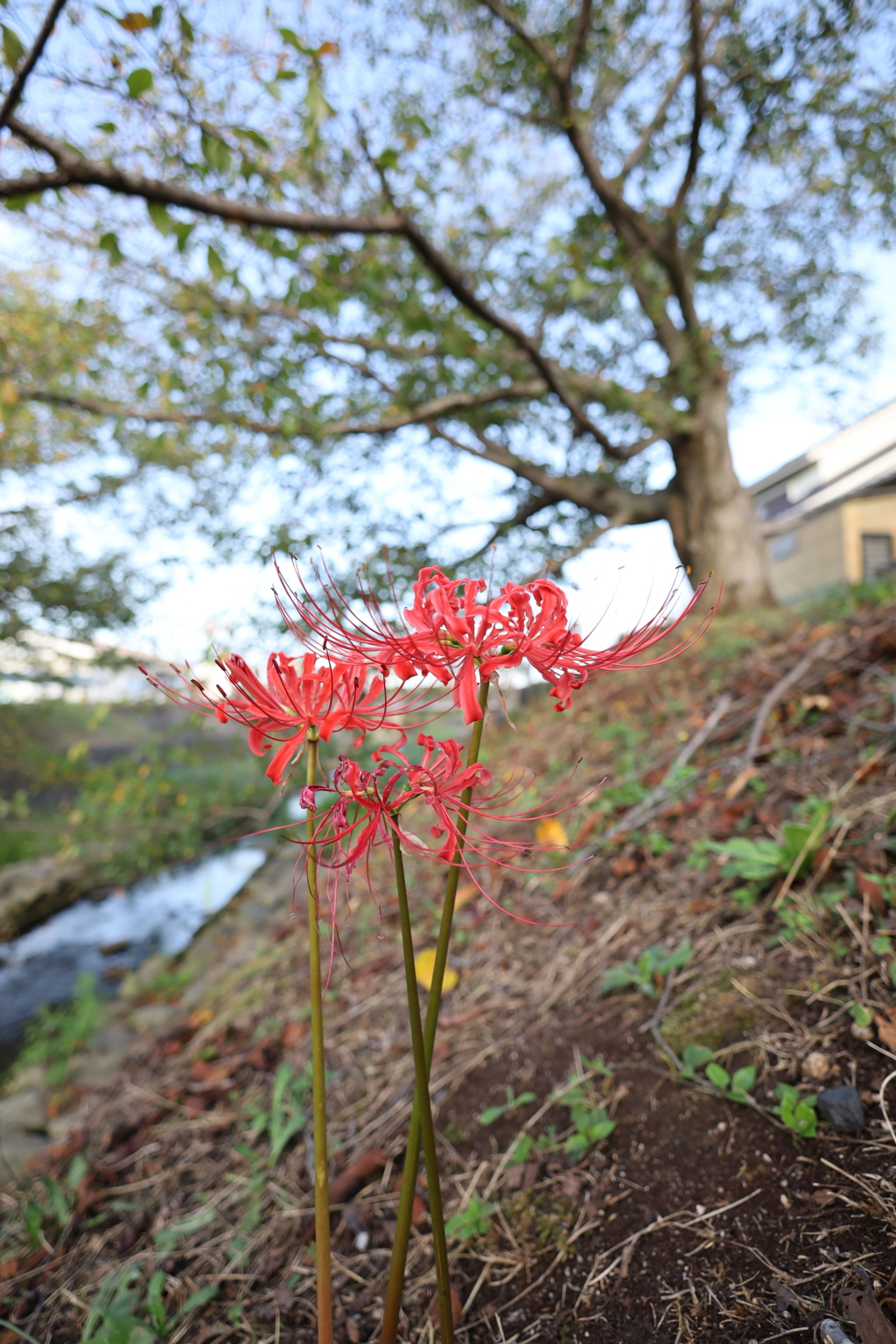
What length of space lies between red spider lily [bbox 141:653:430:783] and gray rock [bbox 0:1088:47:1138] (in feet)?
10.6

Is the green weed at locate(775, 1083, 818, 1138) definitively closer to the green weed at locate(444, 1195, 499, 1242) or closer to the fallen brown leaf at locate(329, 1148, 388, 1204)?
the green weed at locate(444, 1195, 499, 1242)

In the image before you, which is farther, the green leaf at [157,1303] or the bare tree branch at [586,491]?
the bare tree branch at [586,491]

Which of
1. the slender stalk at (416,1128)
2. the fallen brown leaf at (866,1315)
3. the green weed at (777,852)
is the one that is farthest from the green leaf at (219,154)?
the fallen brown leaf at (866,1315)

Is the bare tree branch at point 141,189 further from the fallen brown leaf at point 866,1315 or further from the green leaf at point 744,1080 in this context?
the fallen brown leaf at point 866,1315

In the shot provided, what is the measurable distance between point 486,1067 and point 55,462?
608cm

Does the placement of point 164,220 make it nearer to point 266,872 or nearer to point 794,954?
point 794,954

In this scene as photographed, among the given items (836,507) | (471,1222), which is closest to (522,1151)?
(471,1222)

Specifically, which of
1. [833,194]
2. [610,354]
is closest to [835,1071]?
[610,354]

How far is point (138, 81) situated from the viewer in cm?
192

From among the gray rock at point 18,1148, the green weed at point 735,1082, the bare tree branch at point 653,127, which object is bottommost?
the gray rock at point 18,1148

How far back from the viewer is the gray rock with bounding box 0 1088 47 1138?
9.86 feet

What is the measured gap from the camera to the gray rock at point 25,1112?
3.01m

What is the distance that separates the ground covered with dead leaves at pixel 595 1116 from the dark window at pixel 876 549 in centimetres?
1174

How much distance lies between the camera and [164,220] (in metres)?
2.40
